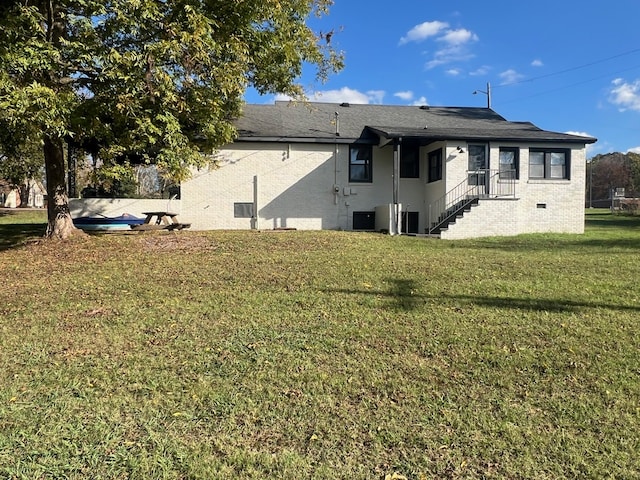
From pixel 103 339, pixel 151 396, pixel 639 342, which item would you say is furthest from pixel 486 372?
pixel 103 339

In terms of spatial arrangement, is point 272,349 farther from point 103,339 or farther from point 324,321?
point 103,339

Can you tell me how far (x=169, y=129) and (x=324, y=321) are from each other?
5086mm

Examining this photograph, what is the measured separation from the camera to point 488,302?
21.4 ft

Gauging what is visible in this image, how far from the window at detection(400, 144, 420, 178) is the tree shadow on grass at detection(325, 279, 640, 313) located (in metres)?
12.1

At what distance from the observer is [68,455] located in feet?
9.87

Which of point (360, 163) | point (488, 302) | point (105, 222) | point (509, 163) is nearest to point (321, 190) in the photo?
point (360, 163)

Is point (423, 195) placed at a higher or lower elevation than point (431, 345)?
higher

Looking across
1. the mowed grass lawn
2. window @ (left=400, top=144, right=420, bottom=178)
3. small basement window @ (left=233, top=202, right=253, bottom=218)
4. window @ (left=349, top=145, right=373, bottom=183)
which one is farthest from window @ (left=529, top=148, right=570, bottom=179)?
small basement window @ (left=233, top=202, right=253, bottom=218)

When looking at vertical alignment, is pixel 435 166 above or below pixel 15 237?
above

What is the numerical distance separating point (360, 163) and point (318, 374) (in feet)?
48.8

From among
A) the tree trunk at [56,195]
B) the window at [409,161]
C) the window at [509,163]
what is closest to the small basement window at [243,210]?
the window at [409,161]

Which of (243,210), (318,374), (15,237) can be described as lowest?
(318,374)

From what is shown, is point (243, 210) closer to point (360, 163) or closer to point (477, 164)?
point (360, 163)

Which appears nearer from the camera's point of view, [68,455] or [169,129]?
[68,455]
